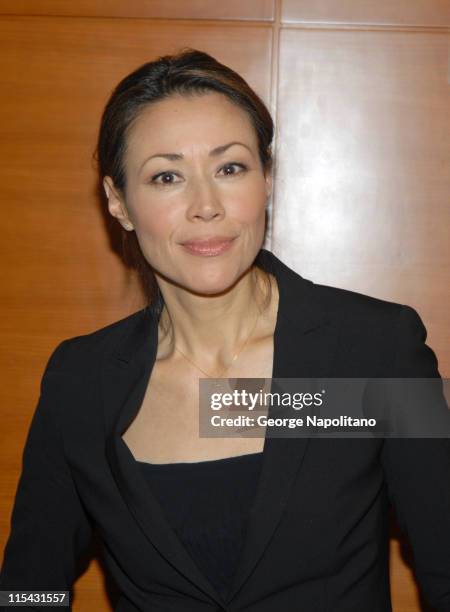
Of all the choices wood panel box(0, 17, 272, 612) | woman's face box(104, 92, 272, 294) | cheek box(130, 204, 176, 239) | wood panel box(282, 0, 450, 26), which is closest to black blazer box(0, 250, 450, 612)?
woman's face box(104, 92, 272, 294)

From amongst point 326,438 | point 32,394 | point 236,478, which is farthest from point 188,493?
point 32,394

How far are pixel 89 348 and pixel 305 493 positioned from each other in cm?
64

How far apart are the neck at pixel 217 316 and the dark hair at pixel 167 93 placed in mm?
257

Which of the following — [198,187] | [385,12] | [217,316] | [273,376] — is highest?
[385,12]

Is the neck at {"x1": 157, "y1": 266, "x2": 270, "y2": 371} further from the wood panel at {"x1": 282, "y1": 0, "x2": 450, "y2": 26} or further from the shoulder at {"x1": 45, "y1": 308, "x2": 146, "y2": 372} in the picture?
the wood panel at {"x1": 282, "y1": 0, "x2": 450, "y2": 26}

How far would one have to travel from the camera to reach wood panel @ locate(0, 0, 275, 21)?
82.9 inches

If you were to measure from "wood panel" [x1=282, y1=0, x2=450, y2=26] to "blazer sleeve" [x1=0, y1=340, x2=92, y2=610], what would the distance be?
3.73ft

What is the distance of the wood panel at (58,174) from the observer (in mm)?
2125

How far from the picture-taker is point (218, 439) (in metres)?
1.73

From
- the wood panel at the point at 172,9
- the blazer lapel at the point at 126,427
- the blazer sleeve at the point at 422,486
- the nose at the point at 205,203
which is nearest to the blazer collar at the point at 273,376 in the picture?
the blazer lapel at the point at 126,427

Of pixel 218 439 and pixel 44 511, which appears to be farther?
pixel 44 511

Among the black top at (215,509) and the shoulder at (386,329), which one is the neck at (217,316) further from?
the black top at (215,509)

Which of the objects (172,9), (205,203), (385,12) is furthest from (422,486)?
(172,9)

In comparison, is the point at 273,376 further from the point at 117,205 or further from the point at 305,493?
the point at 117,205
